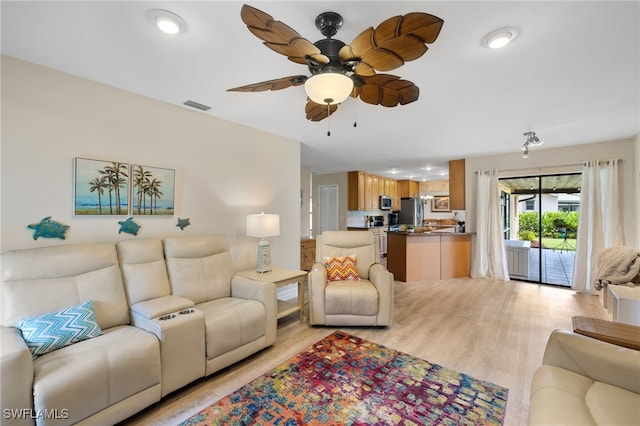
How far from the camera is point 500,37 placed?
170 centimetres

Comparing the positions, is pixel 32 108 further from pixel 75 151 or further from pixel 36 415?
pixel 36 415

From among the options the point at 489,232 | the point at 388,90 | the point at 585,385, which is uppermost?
the point at 388,90

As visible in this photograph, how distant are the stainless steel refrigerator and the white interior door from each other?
2153 millimetres

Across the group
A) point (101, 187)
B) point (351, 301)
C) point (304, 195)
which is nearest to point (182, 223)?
point (101, 187)

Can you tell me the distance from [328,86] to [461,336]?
9.37ft

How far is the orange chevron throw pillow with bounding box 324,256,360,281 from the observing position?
11.2ft

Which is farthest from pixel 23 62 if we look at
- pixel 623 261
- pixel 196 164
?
pixel 623 261

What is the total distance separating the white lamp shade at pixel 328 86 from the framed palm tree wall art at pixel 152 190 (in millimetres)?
1974

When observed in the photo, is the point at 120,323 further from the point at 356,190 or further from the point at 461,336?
→ the point at 356,190

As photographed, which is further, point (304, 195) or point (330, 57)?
point (304, 195)

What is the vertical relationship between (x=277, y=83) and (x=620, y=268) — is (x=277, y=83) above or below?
above

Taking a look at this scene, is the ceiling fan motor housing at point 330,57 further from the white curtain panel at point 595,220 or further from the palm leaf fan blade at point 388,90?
the white curtain panel at point 595,220

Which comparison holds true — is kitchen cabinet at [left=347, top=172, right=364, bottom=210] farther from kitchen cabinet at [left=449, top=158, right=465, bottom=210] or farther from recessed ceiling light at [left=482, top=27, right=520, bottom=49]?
recessed ceiling light at [left=482, top=27, right=520, bottom=49]

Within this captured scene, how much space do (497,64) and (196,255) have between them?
3.09 meters
